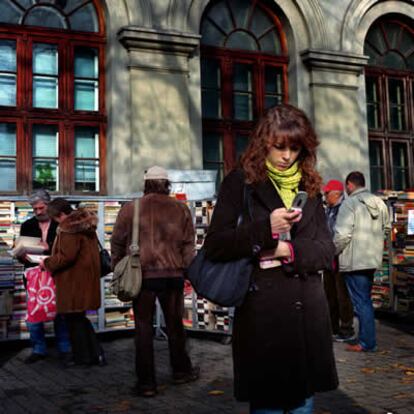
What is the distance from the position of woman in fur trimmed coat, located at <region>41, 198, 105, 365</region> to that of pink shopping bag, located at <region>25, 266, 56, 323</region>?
0.38 metres

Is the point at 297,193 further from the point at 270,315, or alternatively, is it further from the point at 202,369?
the point at 202,369

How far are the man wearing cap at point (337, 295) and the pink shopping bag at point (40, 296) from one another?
357 cm

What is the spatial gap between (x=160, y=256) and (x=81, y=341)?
174cm

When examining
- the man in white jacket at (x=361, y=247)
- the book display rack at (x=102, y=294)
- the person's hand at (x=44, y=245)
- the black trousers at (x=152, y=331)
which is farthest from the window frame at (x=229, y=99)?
the black trousers at (x=152, y=331)

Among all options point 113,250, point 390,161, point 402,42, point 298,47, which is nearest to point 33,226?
point 113,250

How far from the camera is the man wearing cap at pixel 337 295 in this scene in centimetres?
825

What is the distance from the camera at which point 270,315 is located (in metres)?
2.87

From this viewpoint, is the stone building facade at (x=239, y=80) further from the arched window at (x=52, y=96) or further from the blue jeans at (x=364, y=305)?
the blue jeans at (x=364, y=305)

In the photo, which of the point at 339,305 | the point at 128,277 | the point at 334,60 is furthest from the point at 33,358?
the point at 334,60

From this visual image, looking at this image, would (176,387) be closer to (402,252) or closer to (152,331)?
(152,331)

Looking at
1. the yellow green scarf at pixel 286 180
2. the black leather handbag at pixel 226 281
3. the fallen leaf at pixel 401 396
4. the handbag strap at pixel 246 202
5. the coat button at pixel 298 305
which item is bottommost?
the fallen leaf at pixel 401 396

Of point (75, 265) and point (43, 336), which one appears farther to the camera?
point (43, 336)

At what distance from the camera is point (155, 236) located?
19.2 ft

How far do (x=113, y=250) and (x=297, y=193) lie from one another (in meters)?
3.24
